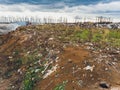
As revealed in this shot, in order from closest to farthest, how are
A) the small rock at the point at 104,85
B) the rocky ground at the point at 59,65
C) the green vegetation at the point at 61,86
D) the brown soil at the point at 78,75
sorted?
the small rock at the point at 104,85 < the brown soil at the point at 78,75 < the green vegetation at the point at 61,86 < the rocky ground at the point at 59,65

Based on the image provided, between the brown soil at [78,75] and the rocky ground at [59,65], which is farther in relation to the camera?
the rocky ground at [59,65]

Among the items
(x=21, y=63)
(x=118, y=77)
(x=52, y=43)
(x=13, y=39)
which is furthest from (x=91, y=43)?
(x=13, y=39)

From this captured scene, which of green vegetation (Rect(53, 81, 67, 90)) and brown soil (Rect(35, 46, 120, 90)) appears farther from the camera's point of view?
green vegetation (Rect(53, 81, 67, 90))

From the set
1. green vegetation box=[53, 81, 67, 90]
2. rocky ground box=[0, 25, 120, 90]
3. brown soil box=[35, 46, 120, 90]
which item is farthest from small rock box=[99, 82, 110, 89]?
green vegetation box=[53, 81, 67, 90]

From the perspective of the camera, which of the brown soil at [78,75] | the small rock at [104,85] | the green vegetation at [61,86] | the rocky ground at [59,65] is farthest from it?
the rocky ground at [59,65]

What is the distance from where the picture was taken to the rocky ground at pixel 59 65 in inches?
1176

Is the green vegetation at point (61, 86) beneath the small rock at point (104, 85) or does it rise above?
beneath

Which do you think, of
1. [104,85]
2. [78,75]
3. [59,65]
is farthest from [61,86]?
[59,65]

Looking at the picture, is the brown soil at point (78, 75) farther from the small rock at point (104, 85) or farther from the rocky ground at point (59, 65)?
the small rock at point (104, 85)

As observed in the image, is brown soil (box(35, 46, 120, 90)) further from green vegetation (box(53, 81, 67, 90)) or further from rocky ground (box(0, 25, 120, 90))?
green vegetation (box(53, 81, 67, 90))

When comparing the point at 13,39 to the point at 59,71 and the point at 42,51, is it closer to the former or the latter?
the point at 42,51

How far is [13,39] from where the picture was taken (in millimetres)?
53812

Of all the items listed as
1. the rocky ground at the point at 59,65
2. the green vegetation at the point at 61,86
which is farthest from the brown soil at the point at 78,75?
the green vegetation at the point at 61,86

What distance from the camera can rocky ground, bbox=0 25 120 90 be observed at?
2986 centimetres
